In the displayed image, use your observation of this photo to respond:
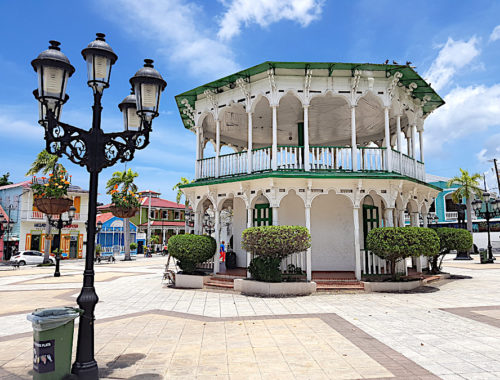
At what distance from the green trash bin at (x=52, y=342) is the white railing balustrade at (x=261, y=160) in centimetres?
981

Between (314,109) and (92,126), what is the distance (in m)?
12.2

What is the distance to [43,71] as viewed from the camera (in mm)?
4980

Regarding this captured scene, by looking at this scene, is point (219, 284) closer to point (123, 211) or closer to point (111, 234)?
point (123, 211)

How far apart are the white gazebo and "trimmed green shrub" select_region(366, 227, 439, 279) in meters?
1.11

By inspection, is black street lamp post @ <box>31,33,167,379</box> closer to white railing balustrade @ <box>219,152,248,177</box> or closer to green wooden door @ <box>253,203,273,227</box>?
white railing balustrade @ <box>219,152,248,177</box>

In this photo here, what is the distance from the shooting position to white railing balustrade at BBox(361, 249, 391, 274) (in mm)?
13258

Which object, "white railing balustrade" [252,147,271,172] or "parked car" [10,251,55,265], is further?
"parked car" [10,251,55,265]

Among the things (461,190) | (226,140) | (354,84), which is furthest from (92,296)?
(461,190)

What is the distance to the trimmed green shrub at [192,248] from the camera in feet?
44.2

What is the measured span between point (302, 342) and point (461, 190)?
40.1 meters

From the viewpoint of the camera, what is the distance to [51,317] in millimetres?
4391

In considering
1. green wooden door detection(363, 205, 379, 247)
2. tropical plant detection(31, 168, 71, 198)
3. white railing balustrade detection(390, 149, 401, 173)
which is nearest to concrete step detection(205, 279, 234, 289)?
green wooden door detection(363, 205, 379, 247)

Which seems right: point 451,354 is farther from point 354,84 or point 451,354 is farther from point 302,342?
point 354,84

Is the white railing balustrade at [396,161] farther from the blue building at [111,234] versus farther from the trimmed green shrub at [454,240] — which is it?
the blue building at [111,234]
